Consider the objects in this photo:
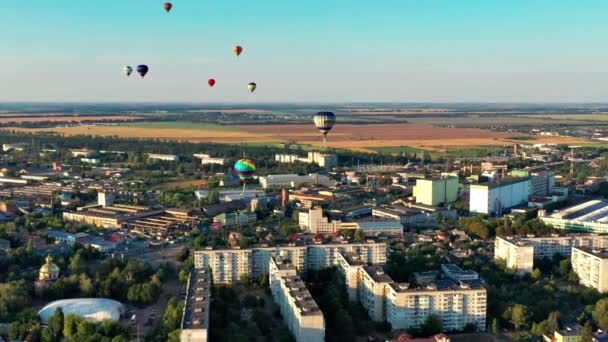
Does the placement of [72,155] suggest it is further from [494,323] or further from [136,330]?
[494,323]

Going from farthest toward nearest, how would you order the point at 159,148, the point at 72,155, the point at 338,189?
1. the point at 159,148
2. the point at 72,155
3. the point at 338,189

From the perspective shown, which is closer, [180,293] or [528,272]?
[180,293]

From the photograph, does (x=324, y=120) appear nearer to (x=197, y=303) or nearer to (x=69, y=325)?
(x=197, y=303)

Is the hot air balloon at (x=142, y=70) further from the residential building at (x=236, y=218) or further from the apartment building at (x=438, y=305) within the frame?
the apartment building at (x=438, y=305)

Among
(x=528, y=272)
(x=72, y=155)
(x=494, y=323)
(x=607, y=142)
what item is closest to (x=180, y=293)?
(x=494, y=323)

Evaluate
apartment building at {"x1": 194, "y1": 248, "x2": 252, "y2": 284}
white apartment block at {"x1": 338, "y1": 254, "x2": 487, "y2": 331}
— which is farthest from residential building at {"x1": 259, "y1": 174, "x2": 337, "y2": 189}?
white apartment block at {"x1": 338, "y1": 254, "x2": 487, "y2": 331}

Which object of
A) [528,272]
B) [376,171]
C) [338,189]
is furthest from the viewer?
[376,171]

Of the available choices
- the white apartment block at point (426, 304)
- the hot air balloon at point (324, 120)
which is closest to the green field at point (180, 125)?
the hot air balloon at point (324, 120)
